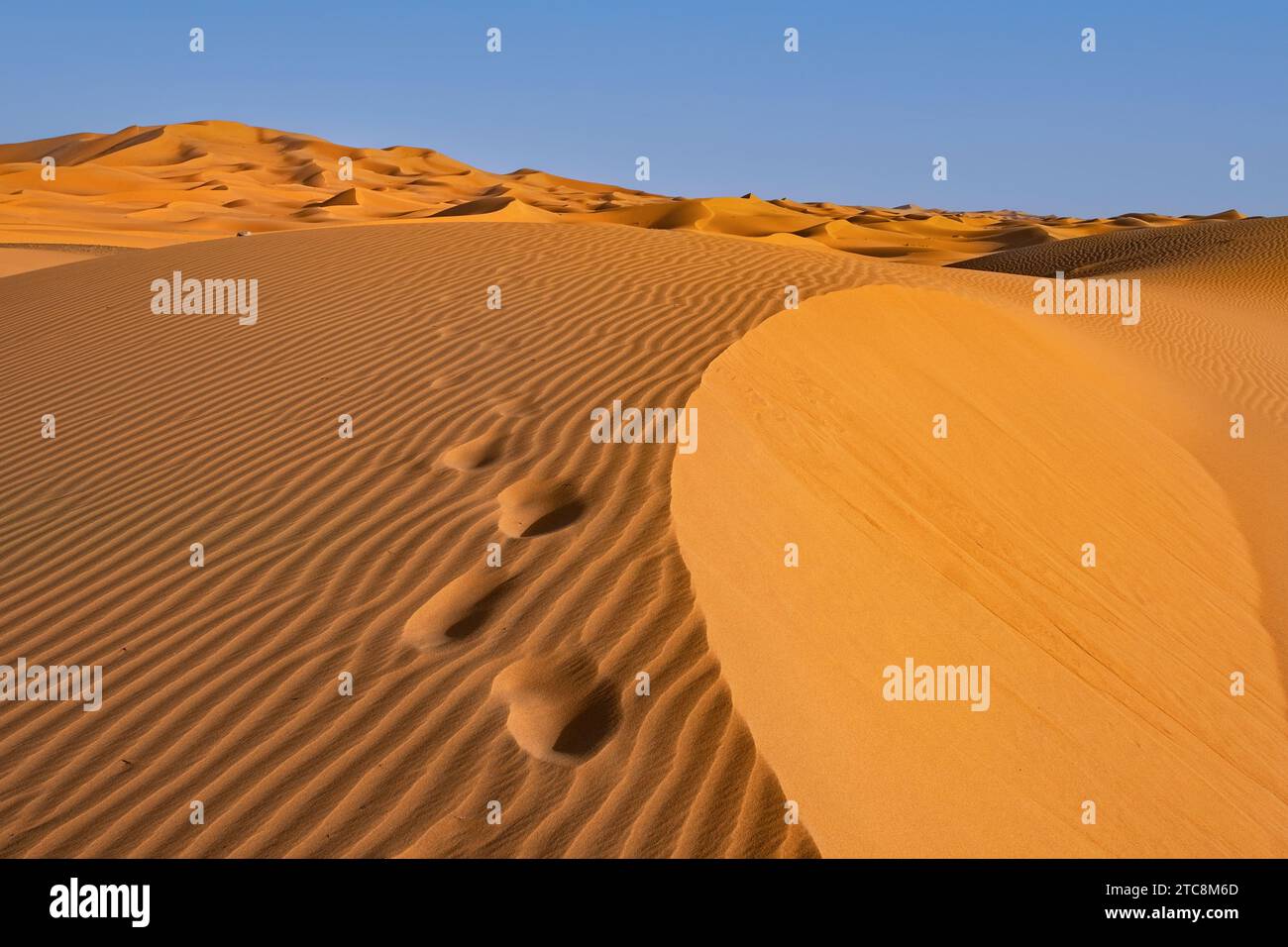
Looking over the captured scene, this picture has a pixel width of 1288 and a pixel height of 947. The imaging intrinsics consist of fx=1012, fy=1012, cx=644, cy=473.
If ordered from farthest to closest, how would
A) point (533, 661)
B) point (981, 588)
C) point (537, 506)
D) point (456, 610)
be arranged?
point (981, 588) < point (537, 506) < point (456, 610) < point (533, 661)

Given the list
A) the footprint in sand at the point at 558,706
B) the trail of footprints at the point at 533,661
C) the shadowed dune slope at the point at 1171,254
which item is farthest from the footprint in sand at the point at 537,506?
the shadowed dune slope at the point at 1171,254

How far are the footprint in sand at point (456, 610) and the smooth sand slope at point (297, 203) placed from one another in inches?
629

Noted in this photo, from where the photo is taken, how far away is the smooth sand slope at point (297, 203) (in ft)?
107

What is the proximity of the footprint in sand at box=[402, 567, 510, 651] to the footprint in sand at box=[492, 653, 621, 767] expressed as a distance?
385mm

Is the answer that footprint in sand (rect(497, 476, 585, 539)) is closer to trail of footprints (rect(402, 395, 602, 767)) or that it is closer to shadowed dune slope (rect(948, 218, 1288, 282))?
trail of footprints (rect(402, 395, 602, 767))

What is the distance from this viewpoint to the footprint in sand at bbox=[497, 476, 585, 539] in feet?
15.1

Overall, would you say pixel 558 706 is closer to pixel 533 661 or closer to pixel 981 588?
pixel 533 661

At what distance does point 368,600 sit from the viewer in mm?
4117

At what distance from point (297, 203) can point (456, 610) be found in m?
43.3

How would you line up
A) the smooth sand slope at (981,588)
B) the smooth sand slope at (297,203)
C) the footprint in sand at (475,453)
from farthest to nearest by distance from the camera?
the smooth sand slope at (297,203)
the footprint in sand at (475,453)
the smooth sand slope at (981,588)

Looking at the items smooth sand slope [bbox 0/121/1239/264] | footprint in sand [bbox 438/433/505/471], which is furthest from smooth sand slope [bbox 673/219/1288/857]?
smooth sand slope [bbox 0/121/1239/264]

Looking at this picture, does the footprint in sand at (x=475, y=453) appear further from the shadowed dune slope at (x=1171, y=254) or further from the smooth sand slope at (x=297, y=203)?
the shadowed dune slope at (x=1171, y=254)

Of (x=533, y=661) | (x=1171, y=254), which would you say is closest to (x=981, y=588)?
(x=533, y=661)
